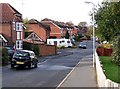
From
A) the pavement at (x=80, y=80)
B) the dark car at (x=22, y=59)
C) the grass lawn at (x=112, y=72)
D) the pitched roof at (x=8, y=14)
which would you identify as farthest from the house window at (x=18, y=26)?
the pavement at (x=80, y=80)

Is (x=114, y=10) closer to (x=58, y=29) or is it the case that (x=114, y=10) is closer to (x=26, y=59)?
(x=26, y=59)

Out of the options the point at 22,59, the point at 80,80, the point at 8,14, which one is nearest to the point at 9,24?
the point at 8,14

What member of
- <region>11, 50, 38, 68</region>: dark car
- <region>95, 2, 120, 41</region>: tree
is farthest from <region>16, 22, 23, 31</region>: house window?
<region>95, 2, 120, 41</region>: tree

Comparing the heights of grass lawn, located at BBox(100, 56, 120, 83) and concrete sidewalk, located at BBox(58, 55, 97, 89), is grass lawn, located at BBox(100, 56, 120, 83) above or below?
above

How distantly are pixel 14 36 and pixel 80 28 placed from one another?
12084cm

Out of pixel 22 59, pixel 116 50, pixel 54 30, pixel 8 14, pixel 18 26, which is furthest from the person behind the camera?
pixel 54 30

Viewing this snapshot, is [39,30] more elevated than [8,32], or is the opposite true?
[39,30]

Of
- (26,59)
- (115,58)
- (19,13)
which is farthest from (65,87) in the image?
(19,13)

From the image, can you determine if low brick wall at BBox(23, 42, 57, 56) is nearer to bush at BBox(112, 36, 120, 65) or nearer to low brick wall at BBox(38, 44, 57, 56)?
low brick wall at BBox(38, 44, 57, 56)

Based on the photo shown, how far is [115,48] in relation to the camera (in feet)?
104

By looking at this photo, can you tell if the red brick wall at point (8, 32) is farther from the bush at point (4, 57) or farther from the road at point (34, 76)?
the road at point (34, 76)

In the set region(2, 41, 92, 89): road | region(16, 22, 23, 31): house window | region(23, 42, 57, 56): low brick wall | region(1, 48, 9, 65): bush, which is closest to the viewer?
region(2, 41, 92, 89): road

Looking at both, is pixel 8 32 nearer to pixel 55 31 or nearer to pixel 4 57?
pixel 4 57

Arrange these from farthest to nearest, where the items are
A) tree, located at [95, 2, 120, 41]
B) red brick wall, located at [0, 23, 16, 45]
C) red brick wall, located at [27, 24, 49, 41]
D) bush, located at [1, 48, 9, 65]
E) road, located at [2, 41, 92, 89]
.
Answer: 1. red brick wall, located at [27, 24, 49, 41]
2. red brick wall, located at [0, 23, 16, 45]
3. bush, located at [1, 48, 9, 65]
4. tree, located at [95, 2, 120, 41]
5. road, located at [2, 41, 92, 89]
